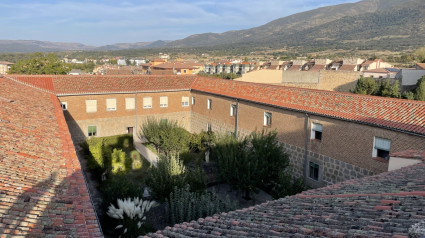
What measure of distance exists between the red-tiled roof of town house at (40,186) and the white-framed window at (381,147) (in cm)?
1181

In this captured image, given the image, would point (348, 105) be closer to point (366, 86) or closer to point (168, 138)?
point (168, 138)

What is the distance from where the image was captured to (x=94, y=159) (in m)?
17.9

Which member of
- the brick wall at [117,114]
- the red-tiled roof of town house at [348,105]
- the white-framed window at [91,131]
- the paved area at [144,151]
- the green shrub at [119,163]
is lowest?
the paved area at [144,151]

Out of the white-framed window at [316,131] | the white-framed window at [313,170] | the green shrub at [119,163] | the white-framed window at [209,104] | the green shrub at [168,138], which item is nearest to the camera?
the white-framed window at [316,131]

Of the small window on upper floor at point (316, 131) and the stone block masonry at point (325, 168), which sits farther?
the small window on upper floor at point (316, 131)

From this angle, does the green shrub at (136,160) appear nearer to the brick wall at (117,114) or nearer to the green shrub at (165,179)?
the brick wall at (117,114)

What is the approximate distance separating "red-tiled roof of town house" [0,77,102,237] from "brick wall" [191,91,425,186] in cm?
1158

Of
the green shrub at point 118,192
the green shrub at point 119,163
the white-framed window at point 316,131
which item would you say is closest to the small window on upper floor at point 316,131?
the white-framed window at point 316,131

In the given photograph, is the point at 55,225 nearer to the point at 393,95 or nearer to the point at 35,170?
the point at 35,170

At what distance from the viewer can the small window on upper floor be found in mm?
16312

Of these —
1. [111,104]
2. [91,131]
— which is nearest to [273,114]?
[111,104]

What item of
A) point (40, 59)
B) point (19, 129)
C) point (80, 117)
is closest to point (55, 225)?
point (19, 129)

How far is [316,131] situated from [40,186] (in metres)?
13.5

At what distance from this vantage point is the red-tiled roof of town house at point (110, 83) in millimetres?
23922
